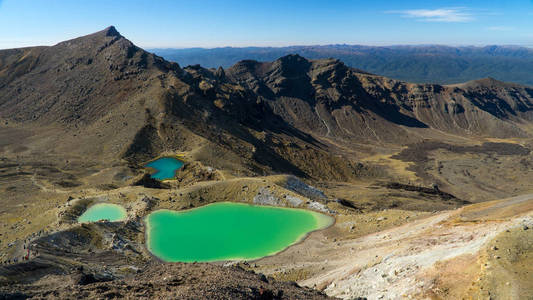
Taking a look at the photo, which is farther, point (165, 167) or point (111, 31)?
point (111, 31)

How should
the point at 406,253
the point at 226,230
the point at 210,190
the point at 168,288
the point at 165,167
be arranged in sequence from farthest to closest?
1. the point at 165,167
2. the point at 210,190
3. the point at 226,230
4. the point at 406,253
5. the point at 168,288

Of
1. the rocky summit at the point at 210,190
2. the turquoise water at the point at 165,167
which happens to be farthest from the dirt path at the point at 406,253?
the turquoise water at the point at 165,167

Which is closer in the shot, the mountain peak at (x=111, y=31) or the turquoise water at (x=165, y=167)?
the turquoise water at (x=165, y=167)

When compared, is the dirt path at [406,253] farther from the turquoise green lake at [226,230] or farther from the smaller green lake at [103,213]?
the smaller green lake at [103,213]

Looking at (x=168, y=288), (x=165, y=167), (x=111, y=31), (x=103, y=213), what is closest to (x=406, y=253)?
(x=168, y=288)

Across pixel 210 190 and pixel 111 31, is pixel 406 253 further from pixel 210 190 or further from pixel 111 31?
pixel 111 31

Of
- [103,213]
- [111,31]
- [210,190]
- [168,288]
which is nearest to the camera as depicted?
[168,288]

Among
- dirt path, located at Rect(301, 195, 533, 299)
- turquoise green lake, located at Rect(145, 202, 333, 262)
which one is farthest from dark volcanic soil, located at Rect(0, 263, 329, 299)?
turquoise green lake, located at Rect(145, 202, 333, 262)
